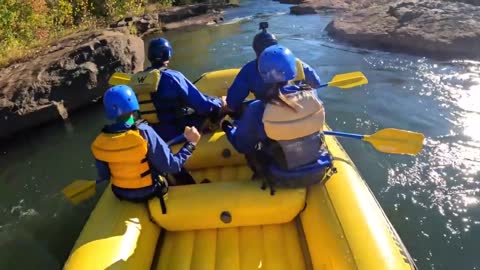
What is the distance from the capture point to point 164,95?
3.59 m

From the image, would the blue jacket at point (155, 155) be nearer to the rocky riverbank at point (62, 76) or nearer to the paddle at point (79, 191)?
the paddle at point (79, 191)

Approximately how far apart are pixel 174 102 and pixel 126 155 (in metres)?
1.16

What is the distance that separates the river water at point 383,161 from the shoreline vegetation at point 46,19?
85.3 inches

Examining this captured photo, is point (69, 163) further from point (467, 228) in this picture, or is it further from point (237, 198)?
point (467, 228)

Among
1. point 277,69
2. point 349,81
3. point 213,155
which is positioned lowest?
point 213,155

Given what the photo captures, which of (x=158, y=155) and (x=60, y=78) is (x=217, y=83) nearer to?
(x=158, y=155)

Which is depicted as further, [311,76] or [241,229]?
[311,76]

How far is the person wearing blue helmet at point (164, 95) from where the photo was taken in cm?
350

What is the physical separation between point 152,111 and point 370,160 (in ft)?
7.73

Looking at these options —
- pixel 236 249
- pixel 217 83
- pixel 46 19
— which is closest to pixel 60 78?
pixel 217 83

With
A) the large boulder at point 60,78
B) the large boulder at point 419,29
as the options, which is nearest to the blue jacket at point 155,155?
the large boulder at point 60,78

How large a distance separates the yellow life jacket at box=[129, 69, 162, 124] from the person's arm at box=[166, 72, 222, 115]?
12 cm

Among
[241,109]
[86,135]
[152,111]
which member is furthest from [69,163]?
[241,109]

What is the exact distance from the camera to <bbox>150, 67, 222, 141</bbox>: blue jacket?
140 inches
